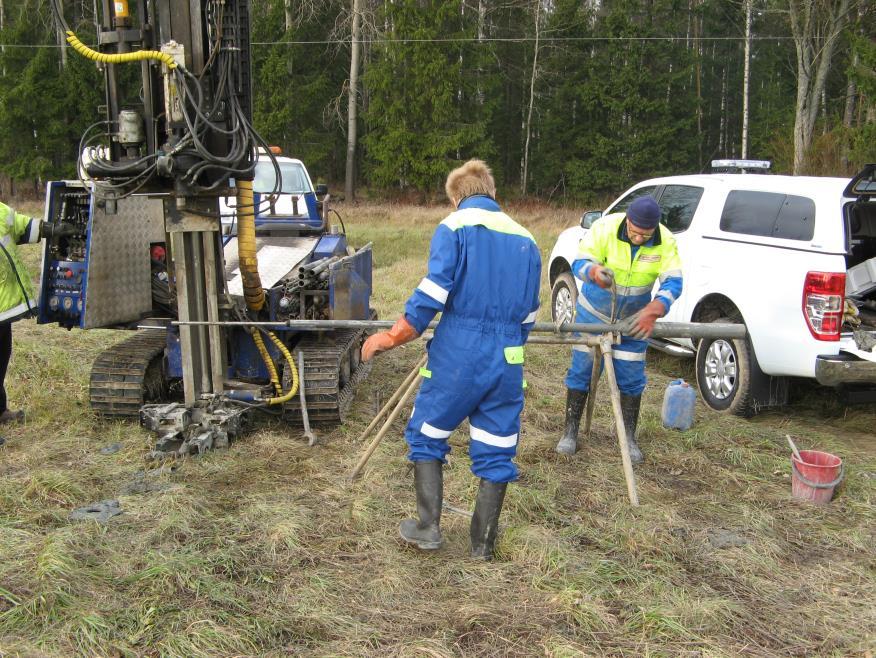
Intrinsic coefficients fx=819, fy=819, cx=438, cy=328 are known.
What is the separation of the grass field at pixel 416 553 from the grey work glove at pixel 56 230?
1.44 m

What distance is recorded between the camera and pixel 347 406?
646cm

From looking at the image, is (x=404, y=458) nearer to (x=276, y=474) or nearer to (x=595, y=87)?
(x=276, y=474)

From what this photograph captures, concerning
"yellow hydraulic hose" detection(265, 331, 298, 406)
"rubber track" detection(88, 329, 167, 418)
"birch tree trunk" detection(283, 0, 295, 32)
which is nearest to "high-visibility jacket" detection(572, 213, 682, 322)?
"yellow hydraulic hose" detection(265, 331, 298, 406)

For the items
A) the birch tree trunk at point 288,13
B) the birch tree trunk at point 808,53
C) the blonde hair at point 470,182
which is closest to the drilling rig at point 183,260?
the blonde hair at point 470,182

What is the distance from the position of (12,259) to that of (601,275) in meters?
4.11

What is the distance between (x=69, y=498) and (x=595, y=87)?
28.6 m

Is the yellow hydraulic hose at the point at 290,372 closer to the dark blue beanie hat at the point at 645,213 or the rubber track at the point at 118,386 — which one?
the rubber track at the point at 118,386

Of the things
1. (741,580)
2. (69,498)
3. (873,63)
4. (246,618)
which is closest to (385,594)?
(246,618)

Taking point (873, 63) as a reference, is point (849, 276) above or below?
below

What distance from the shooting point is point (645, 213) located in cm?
509

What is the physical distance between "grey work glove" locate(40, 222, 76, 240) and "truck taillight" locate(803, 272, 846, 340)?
512 cm

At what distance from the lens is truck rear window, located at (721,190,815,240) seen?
20.1 feet

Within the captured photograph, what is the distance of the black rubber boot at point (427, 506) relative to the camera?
404 centimetres

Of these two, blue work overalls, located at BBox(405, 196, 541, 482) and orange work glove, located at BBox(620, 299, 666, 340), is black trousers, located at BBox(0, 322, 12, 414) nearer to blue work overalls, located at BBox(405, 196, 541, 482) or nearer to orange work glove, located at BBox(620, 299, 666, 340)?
blue work overalls, located at BBox(405, 196, 541, 482)
